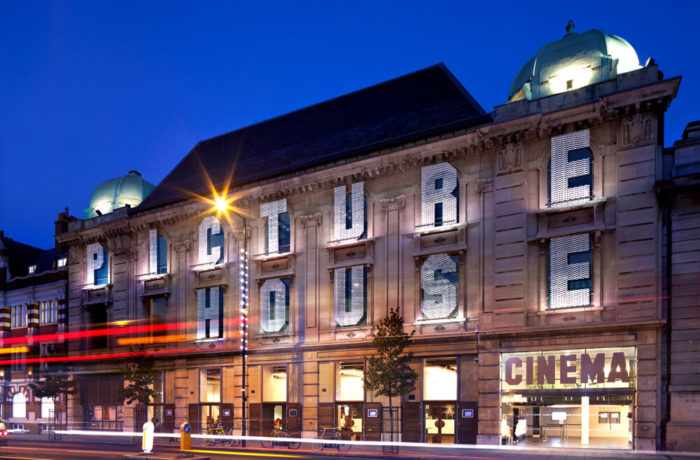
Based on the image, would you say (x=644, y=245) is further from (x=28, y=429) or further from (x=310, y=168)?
(x=28, y=429)

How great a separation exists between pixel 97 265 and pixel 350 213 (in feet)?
82.3

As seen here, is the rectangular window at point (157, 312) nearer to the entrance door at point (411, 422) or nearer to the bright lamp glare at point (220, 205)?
the bright lamp glare at point (220, 205)

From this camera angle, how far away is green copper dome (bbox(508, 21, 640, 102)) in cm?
3506

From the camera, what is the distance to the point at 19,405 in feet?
209

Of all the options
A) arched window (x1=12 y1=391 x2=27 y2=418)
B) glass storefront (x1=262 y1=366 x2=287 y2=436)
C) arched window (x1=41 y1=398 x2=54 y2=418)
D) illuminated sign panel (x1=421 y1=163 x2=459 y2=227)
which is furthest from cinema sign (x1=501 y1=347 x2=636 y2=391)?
arched window (x1=12 y1=391 x2=27 y2=418)

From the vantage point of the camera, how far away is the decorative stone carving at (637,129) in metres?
32.1

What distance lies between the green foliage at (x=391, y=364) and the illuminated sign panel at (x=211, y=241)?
51.5 ft

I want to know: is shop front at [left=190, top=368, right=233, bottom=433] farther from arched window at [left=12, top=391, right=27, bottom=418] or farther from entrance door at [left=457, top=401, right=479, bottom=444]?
arched window at [left=12, top=391, right=27, bottom=418]

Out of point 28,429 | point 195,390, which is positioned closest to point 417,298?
point 195,390

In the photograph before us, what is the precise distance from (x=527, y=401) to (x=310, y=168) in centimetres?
1951

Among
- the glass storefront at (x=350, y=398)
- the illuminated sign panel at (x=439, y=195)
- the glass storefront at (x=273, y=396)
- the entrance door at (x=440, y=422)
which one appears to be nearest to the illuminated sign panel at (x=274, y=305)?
the glass storefront at (x=273, y=396)

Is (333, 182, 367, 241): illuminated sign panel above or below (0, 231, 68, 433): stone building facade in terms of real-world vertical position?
above

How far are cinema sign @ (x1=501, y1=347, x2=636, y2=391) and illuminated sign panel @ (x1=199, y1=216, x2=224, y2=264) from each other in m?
21.8

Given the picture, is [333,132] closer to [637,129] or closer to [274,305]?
[274,305]
